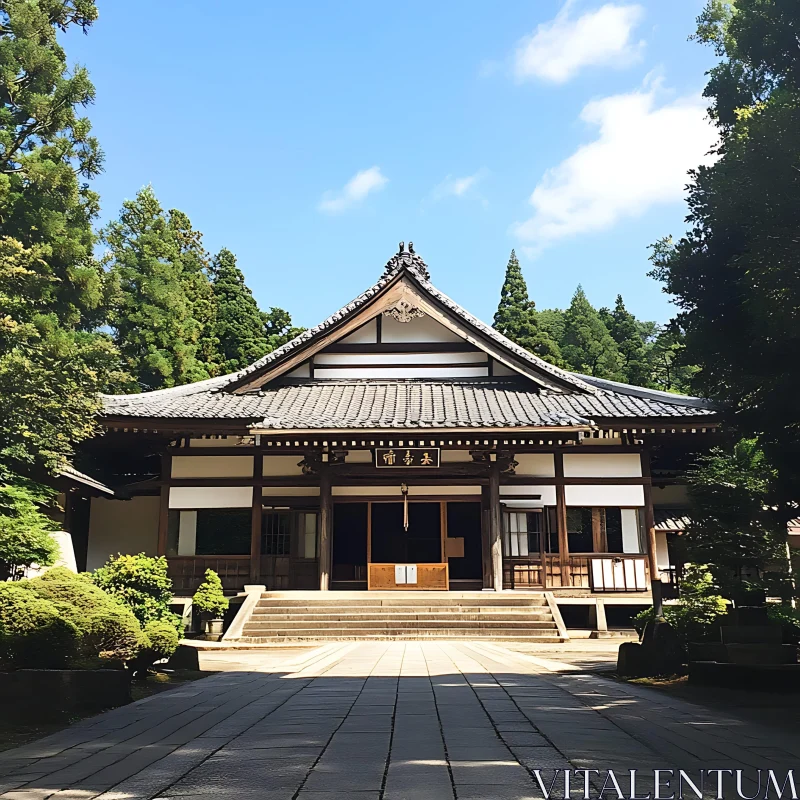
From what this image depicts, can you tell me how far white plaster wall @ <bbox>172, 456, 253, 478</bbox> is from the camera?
769 inches

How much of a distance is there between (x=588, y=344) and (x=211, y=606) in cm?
3760

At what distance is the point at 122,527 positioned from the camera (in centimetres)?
2125

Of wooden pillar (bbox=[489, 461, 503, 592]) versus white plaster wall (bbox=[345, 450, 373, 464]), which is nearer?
wooden pillar (bbox=[489, 461, 503, 592])

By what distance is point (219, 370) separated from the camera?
37906mm

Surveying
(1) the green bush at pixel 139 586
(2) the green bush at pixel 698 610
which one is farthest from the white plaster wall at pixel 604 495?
(1) the green bush at pixel 139 586

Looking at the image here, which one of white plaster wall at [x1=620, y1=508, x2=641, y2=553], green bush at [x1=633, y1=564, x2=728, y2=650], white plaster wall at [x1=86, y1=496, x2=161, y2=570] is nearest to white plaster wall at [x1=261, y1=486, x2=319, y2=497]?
white plaster wall at [x1=86, y1=496, x2=161, y2=570]

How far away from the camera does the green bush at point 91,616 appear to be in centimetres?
731

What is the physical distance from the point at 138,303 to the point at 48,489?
2006cm

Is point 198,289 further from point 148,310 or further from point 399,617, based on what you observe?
point 399,617

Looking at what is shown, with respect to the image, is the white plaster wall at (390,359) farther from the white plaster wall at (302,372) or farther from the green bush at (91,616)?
the green bush at (91,616)

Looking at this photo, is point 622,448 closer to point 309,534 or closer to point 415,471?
point 415,471

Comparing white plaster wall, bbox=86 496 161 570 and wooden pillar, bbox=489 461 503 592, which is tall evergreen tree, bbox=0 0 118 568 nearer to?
white plaster wall, bbox=86 496 161 570

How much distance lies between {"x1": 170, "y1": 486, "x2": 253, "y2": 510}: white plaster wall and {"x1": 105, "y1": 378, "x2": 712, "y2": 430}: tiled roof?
2144 mm

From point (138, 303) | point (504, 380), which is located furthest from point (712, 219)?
point (138, 303)
